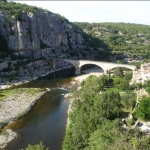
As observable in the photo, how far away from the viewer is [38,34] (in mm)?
92562

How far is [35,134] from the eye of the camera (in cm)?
3247

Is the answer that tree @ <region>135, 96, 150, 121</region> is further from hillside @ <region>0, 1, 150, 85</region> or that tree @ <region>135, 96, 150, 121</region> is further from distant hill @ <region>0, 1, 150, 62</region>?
distant hill @ <region>0, 1, 150, 62</region>

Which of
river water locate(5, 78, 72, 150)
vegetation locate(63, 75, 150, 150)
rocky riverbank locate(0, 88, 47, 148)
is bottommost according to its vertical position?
river water locate(5, 78, 72, 150)

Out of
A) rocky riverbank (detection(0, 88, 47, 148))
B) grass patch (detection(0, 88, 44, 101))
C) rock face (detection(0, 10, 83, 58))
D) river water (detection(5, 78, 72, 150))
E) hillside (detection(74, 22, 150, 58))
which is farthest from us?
hillside (detection(74, 22, 150, 58))

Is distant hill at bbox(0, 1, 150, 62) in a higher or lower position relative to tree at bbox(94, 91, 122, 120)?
higher

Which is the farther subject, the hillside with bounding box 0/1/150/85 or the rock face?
the rock face

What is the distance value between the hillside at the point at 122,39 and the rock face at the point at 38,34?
1540 centimetres

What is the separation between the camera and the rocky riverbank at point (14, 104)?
32.2 metres

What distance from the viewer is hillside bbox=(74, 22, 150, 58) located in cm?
11038

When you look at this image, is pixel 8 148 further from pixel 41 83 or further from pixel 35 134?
pixel 41 83

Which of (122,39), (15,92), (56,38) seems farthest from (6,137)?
(122,39)

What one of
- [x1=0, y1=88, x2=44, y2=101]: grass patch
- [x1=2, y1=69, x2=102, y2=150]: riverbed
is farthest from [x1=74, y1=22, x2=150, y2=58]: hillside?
[x1=2, y1=69, x2=102, y2=150]: riverbed

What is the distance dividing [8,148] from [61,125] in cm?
911

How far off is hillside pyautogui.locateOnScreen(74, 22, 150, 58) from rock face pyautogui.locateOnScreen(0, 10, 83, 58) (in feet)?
50.5
